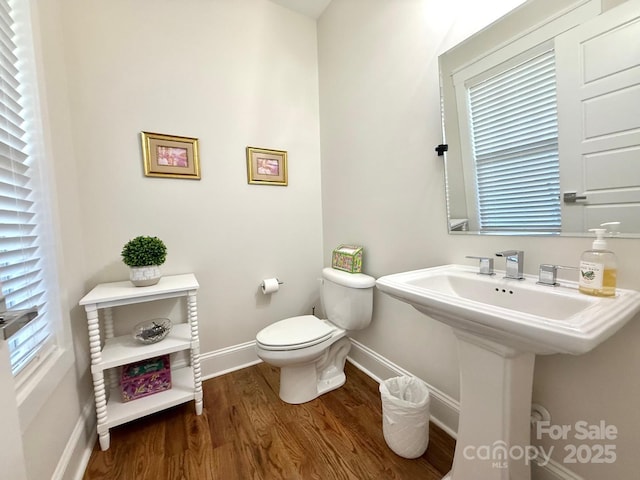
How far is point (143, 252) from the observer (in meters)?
1.33

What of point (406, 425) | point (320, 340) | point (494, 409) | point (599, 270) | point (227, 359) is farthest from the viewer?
point (227, 359)

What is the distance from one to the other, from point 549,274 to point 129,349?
1863mm

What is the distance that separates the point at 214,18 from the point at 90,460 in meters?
2.56

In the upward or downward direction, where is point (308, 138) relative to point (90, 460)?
upward

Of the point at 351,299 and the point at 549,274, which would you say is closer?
the point at 549,274

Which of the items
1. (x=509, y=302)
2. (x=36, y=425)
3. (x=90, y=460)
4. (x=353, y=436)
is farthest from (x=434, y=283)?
(x=90, y=460)

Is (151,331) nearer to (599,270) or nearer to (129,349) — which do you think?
(129,349)

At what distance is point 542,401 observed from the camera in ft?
3.14

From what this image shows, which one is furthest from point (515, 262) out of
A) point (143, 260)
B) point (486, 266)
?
point (143, 260)

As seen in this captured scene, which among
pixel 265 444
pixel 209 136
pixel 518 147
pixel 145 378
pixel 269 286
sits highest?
pixel 209 136

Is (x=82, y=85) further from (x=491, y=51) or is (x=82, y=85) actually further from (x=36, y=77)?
(x=491, y=51)

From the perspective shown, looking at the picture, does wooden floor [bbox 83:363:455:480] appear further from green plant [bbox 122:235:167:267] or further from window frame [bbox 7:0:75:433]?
green plant [bbox 122:235:167:267]

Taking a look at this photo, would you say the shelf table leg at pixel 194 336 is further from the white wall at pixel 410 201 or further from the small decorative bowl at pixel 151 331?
the white wall at pixel 410 201

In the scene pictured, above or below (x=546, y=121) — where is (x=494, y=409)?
below
